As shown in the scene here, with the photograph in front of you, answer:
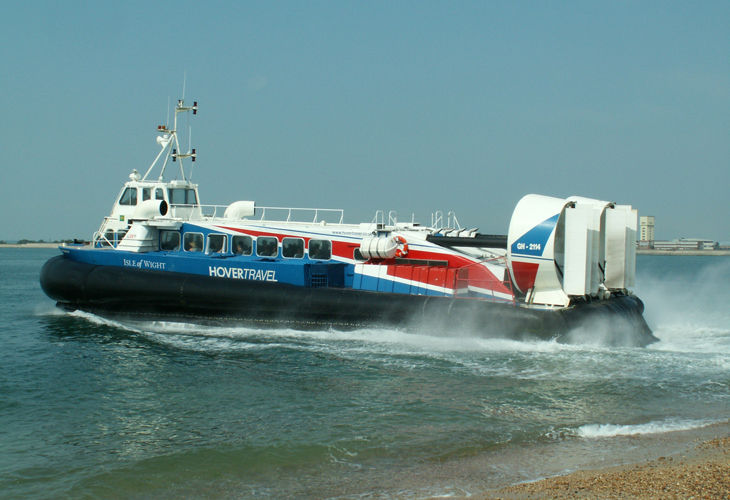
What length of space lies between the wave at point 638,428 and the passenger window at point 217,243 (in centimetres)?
772

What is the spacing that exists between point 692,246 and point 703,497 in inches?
4177

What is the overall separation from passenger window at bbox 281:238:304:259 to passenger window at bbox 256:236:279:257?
0.44 feet

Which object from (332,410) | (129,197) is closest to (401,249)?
(332,410)

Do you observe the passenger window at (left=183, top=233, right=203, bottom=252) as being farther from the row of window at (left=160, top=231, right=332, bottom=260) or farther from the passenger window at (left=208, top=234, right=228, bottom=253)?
the passenger window at (left=208, top=234, right=228, bottom=253)

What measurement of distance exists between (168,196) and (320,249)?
12.2ft

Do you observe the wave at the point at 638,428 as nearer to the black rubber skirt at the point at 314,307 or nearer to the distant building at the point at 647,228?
the black rubber skirt at the point at 314,307

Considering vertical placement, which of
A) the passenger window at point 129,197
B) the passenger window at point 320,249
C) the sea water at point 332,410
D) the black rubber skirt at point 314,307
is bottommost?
the sea water at point 332,410

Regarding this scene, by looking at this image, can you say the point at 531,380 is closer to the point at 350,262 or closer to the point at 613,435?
the point at 613,435

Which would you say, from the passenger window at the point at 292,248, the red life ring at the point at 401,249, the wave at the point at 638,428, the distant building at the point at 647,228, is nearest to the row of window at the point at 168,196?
the passenger window at the point at 292,248

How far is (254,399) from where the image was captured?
22.3 feet

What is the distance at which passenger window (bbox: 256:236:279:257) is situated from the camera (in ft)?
36.8

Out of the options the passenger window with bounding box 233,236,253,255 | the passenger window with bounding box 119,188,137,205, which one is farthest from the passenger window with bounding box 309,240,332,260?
A: the passenger window with bounding box 119,188,137,205

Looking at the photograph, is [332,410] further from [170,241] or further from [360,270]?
[170,241]

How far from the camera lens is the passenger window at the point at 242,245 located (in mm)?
11383
